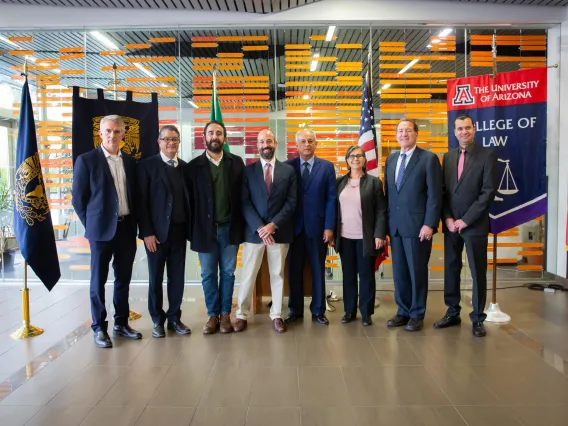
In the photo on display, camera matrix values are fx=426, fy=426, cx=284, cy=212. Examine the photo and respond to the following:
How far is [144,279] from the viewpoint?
236 inches

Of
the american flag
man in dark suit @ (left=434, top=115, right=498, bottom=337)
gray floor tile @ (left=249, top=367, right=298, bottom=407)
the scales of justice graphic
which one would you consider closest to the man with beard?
gray floor tile @ (left=249, top=367, right=298, bottom=407)

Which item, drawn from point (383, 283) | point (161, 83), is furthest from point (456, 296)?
point (161, 83)

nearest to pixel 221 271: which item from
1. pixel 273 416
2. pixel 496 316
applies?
pixel 273 416

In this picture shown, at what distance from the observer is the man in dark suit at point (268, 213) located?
3699 millimetres

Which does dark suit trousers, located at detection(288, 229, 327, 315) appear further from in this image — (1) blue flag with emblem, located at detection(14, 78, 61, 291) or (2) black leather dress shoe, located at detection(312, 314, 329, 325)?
(1) blue flag with emblem, located at detection(14, 78, 61, 291)

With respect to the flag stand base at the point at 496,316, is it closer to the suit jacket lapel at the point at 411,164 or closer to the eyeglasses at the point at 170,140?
the suit jacket lapel at the point at 411,164

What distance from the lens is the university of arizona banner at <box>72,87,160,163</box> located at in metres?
4.03

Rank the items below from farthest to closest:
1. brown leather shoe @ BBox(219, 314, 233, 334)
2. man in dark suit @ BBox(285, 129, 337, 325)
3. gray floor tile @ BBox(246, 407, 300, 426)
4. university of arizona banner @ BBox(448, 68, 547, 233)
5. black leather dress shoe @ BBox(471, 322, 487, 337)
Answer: university of arizona banner @ BBox(448, 68, 547, 233), man in dark suit @ BBox(285, 129, 337, 325), brown leather shoe @ BBox(219, 314, 233, 334), black leather dress shoe @ BBox(471, 322, 487, 337), gray floor tile @ BBox(246, 407, 300, 426)

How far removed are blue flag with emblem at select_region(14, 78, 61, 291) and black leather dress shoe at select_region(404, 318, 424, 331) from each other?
3.28m

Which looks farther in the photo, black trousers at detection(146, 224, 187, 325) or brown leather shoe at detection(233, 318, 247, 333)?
brown leather shoe at detection(233, 318, 247, 333)

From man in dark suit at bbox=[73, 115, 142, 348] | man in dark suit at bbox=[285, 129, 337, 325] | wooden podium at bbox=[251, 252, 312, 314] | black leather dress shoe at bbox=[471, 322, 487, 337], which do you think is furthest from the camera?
wooden podium at bbox=[251, 252, 312, 314]

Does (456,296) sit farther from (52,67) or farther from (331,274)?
(52,67)

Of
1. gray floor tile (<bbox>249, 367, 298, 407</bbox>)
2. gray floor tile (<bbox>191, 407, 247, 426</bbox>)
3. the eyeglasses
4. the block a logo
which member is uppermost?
the block a logo

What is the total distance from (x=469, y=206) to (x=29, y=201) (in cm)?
384
